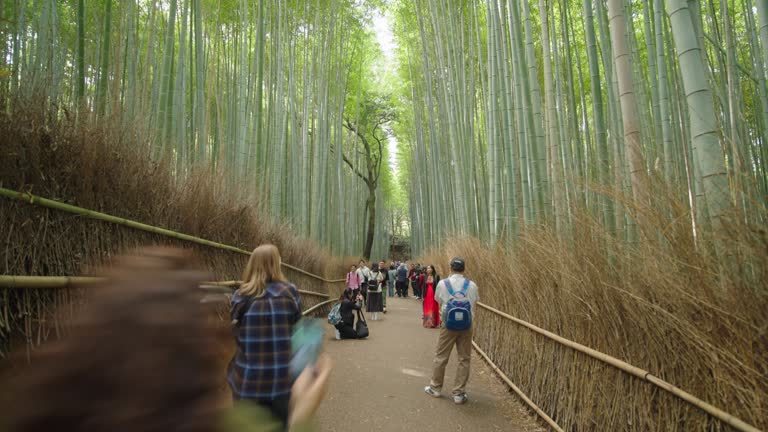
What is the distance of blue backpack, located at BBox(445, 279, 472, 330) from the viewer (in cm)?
368

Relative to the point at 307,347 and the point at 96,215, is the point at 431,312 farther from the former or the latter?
the point at 307,347

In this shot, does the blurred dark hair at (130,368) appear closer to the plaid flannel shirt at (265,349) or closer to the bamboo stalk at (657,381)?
the plaid flannel shirt at (265,349)

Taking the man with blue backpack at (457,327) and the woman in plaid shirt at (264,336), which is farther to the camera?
the man with blue backpack at (457,327)

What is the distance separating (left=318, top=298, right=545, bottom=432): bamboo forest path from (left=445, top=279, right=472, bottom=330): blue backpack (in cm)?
67

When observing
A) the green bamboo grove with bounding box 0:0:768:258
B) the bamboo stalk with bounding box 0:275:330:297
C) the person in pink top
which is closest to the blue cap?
the green bamboo grove with bounding box 0:0:768:258

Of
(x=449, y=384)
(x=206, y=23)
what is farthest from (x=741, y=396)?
(x=206, y=23)

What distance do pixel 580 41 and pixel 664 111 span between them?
608 centimetres

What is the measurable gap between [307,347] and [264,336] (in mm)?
257

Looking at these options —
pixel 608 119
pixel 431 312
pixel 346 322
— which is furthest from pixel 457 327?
pixel 431 312

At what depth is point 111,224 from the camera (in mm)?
2279

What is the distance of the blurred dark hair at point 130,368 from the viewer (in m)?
0.59

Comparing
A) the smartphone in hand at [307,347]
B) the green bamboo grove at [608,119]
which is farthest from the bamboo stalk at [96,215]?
the green bamboo grove at [608,119]

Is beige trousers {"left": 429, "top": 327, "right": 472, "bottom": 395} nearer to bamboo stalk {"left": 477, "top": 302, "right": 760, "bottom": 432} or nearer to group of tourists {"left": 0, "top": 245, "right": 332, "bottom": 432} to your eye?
bamboo stalk {"left": 477, "top": 302, "right": 760, "bottom": 432}

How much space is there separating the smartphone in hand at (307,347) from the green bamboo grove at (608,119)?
1.45 metres
